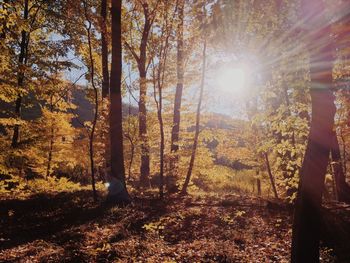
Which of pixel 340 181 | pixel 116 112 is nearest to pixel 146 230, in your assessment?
pixel 116 112

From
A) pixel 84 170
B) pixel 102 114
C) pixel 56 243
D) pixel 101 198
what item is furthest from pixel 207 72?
pixel 84 170

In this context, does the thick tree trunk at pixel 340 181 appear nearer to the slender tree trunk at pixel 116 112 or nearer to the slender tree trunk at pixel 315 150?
the slender tree trunk at pixel 116 112

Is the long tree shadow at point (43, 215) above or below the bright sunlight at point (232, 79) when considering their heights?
below

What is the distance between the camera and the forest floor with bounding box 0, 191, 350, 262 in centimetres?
750

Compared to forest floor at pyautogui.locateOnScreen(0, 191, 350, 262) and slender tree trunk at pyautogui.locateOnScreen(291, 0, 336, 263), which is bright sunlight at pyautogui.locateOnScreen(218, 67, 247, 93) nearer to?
forest floor at pyautogui.locateOnScreen(0, 191, 350, 262)

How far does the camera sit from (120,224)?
388 inches

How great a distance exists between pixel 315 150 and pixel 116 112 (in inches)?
342

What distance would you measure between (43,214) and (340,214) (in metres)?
9.24

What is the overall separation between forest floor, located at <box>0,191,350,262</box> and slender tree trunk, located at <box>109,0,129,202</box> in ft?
4.43

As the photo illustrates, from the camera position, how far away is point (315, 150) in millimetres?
5219

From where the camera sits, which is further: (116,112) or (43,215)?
(116,112)

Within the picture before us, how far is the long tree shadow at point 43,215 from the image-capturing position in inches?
355

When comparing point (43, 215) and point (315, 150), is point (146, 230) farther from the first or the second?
point (315, 150)

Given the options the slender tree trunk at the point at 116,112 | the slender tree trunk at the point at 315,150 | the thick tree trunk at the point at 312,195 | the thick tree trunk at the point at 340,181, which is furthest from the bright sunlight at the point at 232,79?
the thick tree trunk at the point at 312,195
